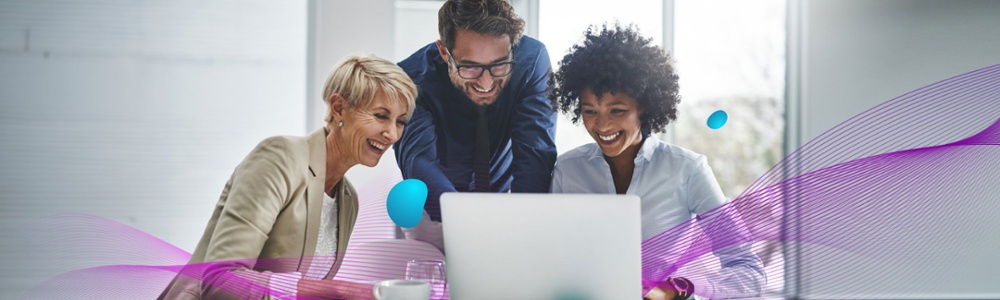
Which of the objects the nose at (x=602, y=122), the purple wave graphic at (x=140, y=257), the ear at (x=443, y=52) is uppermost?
the ear at (x=443, y=52)

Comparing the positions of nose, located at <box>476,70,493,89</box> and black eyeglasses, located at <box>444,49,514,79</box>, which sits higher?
black eyeglasses, located at <box>444,49,514,79</box>

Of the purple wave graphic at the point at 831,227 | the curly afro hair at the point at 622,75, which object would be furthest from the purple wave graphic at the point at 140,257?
the curly afro hair at the point at 622,75

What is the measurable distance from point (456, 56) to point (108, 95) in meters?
1.54

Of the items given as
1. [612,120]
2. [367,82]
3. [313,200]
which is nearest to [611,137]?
[612,120]

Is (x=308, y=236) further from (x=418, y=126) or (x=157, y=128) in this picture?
(x=157, y=128)

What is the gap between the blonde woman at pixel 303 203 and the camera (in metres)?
2.12

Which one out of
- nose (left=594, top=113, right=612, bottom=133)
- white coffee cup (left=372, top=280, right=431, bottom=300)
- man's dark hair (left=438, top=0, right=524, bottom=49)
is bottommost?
white coffee cup (left=372, top=280, right=431, bottom=300)

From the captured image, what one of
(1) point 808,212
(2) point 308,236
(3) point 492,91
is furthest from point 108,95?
(1) point 808,212

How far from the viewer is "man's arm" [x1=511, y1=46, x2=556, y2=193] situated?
9.23 ft

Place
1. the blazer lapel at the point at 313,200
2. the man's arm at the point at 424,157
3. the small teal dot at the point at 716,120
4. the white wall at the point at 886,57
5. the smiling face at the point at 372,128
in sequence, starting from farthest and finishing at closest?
the white wall at the point at 886,57 < the small teal dot at the point at 716,120 < the man's arm at the point at 424,157 < the smiling face at the point at 372,128 < the blazer lapel at the point at 313,200

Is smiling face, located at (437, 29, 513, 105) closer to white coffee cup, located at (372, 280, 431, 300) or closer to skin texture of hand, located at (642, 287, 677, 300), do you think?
skin texture of hand, located at (642, 287, 677, 300)

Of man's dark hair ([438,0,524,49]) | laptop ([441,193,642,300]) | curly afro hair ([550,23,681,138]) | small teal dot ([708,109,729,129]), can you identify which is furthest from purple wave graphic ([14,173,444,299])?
small teal dot ([708,109,729,129])

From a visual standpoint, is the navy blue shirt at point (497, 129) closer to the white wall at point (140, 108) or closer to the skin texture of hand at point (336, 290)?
the white wall at point (140, 108)

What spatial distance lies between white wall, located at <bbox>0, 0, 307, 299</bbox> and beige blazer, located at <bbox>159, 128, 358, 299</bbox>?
0.67 m
